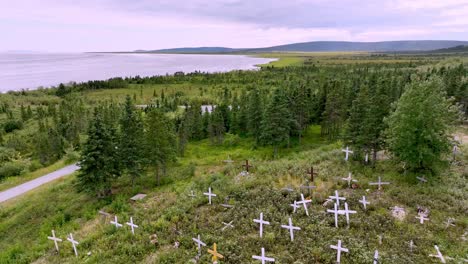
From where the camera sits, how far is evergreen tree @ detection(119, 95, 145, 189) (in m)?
26.3

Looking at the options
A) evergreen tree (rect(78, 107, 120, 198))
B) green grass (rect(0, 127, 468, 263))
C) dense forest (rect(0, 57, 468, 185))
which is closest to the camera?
green grass (rect(0, 127, 468, 263))

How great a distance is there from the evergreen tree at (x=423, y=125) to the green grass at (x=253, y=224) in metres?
1.79

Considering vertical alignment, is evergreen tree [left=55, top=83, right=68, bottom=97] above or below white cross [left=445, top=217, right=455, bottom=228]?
above

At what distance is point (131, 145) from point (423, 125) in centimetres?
2086

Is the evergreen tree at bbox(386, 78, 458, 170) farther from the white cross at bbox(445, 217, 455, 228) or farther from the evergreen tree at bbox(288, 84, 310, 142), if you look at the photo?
the evergreen tree at bbox(288, 84, 310, 142)

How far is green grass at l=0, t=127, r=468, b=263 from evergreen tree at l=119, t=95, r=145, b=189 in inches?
83.1

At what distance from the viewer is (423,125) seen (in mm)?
18672

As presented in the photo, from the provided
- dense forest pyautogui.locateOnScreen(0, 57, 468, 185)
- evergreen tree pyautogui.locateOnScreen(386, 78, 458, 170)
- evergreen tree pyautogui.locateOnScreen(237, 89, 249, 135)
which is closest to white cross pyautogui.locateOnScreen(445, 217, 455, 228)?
evergreen tree pyautogui.locateOnScreen(386, 78, 458, 170)

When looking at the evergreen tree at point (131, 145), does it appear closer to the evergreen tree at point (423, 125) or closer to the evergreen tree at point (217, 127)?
the evergreen tree at point (217, 127)

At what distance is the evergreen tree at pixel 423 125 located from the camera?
A: 727 inches

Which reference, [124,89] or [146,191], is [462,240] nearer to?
[146,191]

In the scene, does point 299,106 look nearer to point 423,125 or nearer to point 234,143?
point 234,143

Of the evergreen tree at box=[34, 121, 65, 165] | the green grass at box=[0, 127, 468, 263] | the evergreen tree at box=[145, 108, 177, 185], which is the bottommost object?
the evergreen tree at box=[34, 121, 65, 165]

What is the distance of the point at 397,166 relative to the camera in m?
22.3
